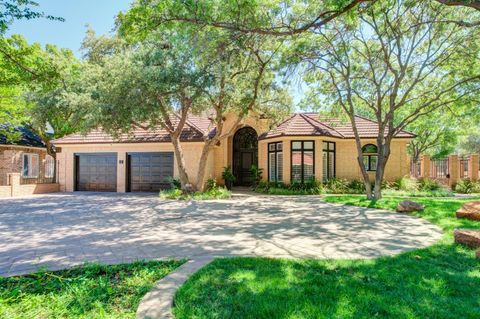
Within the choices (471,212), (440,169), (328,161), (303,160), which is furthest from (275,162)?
(440,169)

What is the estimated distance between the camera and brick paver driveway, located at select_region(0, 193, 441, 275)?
5.31m

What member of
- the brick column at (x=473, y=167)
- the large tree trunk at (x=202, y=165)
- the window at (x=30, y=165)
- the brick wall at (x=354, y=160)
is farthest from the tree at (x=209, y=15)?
the window at (x=30, y=165)

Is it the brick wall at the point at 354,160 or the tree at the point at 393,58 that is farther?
the brick wall at the point at 354,160

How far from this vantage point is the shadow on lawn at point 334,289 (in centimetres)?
310

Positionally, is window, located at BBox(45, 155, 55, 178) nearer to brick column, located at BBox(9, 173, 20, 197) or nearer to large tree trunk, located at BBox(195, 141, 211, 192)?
brick column, located at BBox(9, 173, 20, 197)

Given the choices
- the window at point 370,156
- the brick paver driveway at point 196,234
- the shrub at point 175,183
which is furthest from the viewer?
the window at point 370,156

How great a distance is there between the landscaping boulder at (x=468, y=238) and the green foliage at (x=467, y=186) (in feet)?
53.1

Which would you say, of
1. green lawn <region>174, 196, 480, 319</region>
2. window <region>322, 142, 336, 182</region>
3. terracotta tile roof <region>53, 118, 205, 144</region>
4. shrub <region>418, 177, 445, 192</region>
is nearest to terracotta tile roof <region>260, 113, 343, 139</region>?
window <region>322, 142, 336, 182</region>

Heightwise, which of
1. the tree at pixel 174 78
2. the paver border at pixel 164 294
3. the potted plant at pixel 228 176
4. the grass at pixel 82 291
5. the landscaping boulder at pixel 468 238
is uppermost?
the tree at pixel 174 78

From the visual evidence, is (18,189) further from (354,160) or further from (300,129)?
(354,160)

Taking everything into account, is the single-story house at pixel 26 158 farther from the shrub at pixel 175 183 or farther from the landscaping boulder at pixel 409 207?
the landscaping boulder at pixel 409 207

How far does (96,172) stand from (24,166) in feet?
24.6

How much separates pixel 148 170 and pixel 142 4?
12.7 m

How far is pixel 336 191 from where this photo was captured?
17203mm
